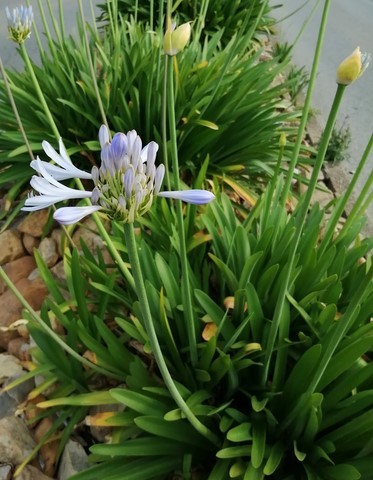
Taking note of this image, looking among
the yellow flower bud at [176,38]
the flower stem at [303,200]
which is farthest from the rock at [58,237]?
the yellow flower bud at [176,38]

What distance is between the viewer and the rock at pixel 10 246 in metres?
1.93

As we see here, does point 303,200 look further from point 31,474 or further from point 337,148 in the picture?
point 337,148

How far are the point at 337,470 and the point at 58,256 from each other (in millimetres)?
1305

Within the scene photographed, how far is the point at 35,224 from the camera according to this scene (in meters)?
1.98

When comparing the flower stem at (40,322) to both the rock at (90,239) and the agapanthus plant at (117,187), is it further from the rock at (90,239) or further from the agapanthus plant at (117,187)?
the rock at (90,239)

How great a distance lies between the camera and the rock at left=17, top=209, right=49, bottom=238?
1975 millimetres

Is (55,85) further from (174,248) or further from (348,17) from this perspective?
(348,17)

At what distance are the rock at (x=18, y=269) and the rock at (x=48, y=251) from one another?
7 centimetres

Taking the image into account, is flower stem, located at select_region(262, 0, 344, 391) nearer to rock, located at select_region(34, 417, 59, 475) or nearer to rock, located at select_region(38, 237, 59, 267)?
rock, located at select_region(34, 417, 59, 475)

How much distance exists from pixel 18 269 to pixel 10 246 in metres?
0.14

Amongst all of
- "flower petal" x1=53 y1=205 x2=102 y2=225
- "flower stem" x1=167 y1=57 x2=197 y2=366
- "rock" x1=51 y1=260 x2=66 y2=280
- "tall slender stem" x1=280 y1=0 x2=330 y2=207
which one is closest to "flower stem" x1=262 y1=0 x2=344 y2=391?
"tall slender stem" x1=280 y1=0 x2=330 y2=207

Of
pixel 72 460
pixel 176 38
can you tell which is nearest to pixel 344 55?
pixel 176 38

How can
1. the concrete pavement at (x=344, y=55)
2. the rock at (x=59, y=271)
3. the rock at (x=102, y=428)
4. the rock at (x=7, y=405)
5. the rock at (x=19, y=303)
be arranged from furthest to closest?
the concrete pavement at (x=344, y=55)
the rock at (x=59, y=271)
the rock at (x=19, y=303)
the rock at (x=7, y=405)
the rock at (x=102, y=428)

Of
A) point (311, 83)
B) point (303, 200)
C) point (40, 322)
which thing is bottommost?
point (40, 322)
